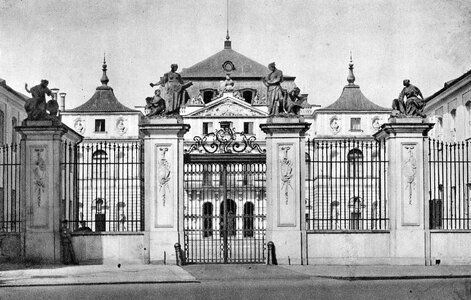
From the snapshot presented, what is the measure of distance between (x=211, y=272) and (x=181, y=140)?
4.16 meters

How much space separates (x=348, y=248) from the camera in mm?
21406

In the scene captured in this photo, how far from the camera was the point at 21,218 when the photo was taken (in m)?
21.8

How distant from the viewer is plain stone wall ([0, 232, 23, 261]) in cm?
2114

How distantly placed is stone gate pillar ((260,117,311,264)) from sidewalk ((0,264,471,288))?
0.79 meters

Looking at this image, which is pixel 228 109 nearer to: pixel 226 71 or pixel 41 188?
pixel 226 71

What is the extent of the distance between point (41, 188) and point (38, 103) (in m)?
2.27

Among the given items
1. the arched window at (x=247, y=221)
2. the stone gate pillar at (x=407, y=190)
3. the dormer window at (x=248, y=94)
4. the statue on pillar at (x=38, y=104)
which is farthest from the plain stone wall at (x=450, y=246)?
the dormer window at (x=248, y=94)

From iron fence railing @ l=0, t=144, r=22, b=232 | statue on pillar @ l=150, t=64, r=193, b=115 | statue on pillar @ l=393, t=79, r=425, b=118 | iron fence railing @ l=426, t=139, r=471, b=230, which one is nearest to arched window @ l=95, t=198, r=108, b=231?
iron fence railing @ l=0, t=144, r=22, b=232

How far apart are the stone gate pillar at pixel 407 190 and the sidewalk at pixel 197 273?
0.84 meters

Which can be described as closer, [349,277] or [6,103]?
[349,277]

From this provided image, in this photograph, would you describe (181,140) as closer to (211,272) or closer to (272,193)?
(272,193)

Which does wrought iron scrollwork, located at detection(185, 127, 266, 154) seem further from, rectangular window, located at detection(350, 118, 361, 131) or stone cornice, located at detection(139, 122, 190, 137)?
rectangular window, located at detection(350, 118, 361, 131)

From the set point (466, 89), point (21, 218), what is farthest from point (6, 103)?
point (466, 89)

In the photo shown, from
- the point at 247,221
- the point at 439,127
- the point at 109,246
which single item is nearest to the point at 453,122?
the point at 439,127
